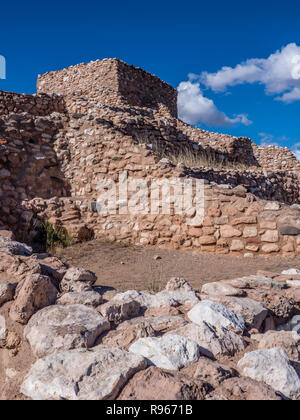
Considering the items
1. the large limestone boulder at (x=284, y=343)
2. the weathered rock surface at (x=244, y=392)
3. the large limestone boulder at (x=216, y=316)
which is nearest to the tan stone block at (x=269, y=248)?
the large limestone boulder at (x=216, y=316)

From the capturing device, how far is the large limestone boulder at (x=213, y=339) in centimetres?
184

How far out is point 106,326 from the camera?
2.04m

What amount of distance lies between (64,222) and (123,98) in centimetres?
894

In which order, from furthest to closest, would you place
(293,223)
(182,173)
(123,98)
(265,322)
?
1. (123,98)
2. (182,173)
3. (293,223)
4. (265,322)

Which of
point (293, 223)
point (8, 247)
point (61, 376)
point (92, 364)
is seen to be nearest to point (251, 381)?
point (92, 364)

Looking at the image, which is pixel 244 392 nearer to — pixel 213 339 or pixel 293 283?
pixel 213 339

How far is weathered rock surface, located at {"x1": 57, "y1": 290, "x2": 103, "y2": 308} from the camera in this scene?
2354mm

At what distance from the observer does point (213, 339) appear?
188cm

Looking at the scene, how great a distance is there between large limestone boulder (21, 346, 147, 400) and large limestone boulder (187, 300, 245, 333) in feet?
2.09

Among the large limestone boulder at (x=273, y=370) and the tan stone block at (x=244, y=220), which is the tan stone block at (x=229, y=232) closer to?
the tan stone block at (x=244, y=220)

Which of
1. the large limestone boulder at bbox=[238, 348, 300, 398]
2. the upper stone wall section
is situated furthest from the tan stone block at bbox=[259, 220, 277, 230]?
the upper stone wall section

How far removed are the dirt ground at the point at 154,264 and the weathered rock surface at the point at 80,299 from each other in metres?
1.12
